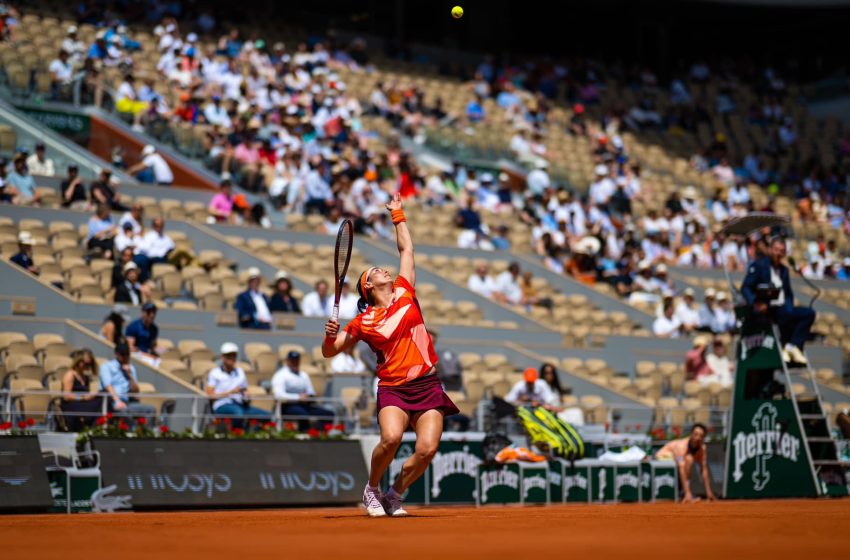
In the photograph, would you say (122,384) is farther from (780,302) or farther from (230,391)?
(780,302)

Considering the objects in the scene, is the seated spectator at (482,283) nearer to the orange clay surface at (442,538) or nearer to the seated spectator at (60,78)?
the seated spectator at (60,78)

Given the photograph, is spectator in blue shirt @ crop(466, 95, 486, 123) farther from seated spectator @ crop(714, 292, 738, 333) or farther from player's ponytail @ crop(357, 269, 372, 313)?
player's ponytail @ crop(357, 269, 372, 313)

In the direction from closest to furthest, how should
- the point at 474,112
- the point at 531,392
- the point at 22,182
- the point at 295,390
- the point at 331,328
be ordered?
1. the point at 331,328
2. the point at 295,390
3. the point at 531,392
4. the point at 22,182
5. the point at 474,112

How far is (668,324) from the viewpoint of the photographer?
26406 mm

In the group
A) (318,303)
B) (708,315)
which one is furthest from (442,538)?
(708,315)

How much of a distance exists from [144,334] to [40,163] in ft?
20.6

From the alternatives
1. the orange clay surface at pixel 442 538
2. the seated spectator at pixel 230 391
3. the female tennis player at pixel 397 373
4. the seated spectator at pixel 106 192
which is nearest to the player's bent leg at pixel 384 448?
the female tennis player at pixel 397 373

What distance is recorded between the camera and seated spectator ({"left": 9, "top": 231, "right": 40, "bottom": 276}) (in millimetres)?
19469

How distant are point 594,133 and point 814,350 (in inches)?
473

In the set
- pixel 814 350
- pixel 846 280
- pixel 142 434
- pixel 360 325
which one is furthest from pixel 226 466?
pixel 846 280

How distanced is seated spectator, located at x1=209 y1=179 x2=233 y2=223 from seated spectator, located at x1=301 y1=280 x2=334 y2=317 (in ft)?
10.2

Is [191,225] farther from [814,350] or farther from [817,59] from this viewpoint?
[817,59]

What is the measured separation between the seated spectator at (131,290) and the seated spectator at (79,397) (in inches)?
120

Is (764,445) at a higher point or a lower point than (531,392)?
lower
